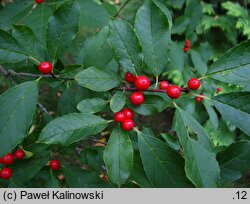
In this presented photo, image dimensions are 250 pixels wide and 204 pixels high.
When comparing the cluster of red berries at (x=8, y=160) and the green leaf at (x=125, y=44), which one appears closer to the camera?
the green leaf at (x=125, y=44)

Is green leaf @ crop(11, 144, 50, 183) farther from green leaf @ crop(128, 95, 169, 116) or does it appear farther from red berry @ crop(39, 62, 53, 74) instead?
green leaf @ crop(128, 95, 169, 116)

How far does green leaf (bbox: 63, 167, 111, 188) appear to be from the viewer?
5.06 ft

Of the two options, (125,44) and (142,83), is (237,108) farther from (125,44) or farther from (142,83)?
(125,44)

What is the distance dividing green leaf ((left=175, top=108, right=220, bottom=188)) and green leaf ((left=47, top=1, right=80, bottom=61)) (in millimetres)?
530

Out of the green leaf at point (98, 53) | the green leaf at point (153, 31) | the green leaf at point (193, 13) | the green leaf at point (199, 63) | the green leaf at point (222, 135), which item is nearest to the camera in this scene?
the green leaf at point (153, 31)

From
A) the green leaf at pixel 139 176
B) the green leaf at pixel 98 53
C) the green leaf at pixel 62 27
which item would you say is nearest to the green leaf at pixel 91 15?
the green leaf at pixel 98 53

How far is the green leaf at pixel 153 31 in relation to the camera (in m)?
1.18

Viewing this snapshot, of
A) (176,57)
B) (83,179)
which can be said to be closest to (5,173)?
(83,179)

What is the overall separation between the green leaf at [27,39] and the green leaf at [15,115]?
0.17 meters

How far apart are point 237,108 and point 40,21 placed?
42.1 inches

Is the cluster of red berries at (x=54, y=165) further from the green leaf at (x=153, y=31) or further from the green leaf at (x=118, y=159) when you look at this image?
the green leaf at (x=153, y=31)

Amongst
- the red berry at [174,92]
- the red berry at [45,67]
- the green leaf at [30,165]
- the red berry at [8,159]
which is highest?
the red berry at [45,67]

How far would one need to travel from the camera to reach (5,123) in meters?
1.17
